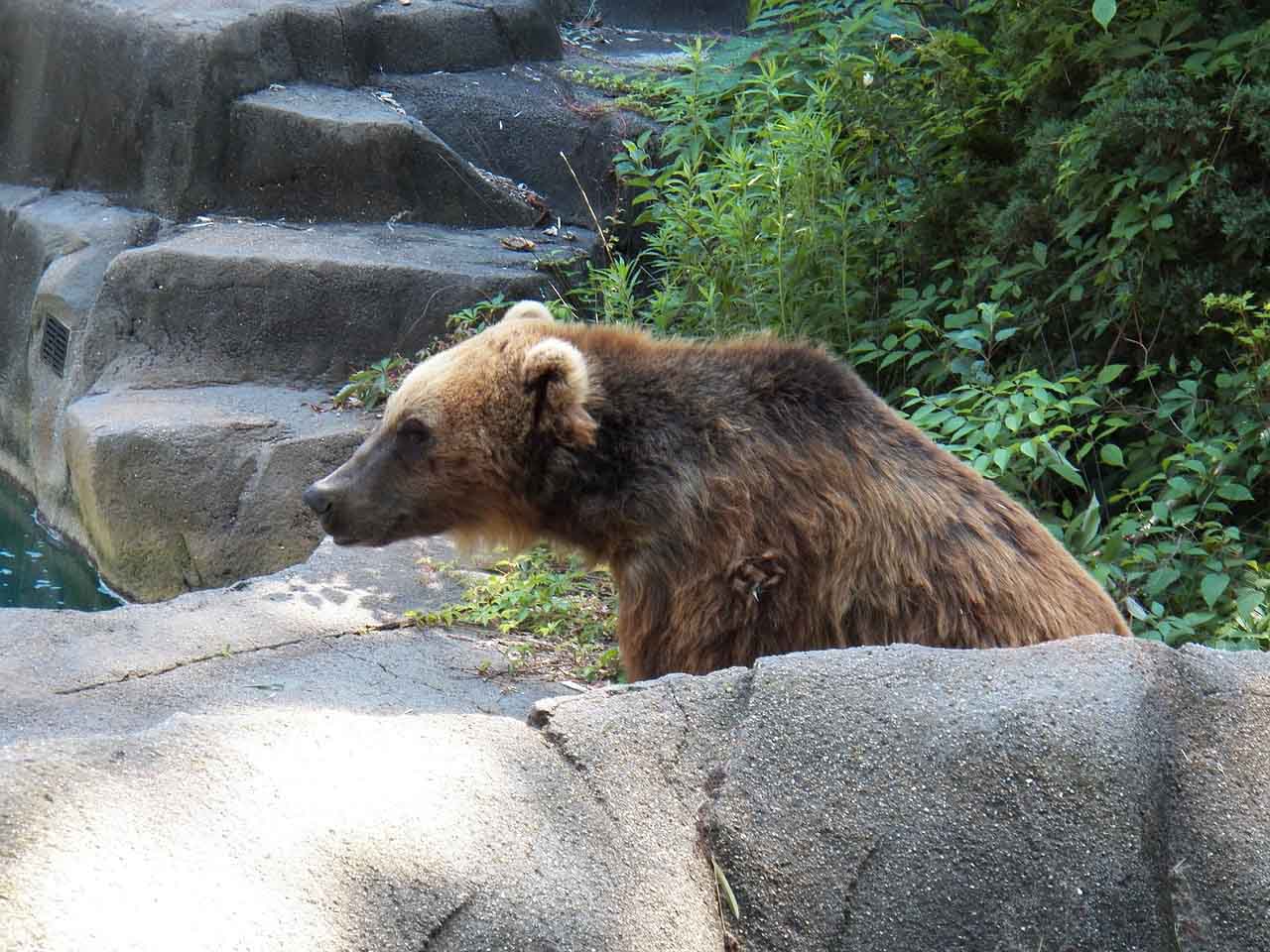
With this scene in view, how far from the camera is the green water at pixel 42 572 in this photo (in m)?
7.84

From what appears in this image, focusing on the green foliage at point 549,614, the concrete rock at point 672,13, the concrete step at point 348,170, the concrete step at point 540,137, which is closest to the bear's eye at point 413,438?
the green foliage at point 549,614

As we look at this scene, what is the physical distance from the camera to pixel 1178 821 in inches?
108

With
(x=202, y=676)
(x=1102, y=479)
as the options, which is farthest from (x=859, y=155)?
(x=202, y=676)

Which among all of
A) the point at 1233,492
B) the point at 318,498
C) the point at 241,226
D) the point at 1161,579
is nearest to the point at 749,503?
the point at 318,498

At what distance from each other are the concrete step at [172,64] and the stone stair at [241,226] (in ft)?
0.05

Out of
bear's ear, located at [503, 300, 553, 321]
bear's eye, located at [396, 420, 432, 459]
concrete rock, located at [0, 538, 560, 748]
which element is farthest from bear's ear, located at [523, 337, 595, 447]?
concrete rock, located at [0, 538, 560, 748]

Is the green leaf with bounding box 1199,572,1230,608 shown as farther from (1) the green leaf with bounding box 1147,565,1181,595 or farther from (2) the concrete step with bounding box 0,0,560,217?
(2) the concrete step with bounding box 0,0,560,217

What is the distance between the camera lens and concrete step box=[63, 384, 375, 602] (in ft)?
23.7

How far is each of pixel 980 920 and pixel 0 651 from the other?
3748 millimetres

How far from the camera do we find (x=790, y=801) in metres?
2.73

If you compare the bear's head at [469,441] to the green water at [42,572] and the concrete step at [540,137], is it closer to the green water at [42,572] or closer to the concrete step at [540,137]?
the green water at [42,572]

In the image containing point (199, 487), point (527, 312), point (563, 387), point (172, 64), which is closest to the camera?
point (563, 387)

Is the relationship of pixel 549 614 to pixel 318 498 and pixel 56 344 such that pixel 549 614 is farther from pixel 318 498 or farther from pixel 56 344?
pixel 56 344

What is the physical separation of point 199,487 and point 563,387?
398 centimetres
